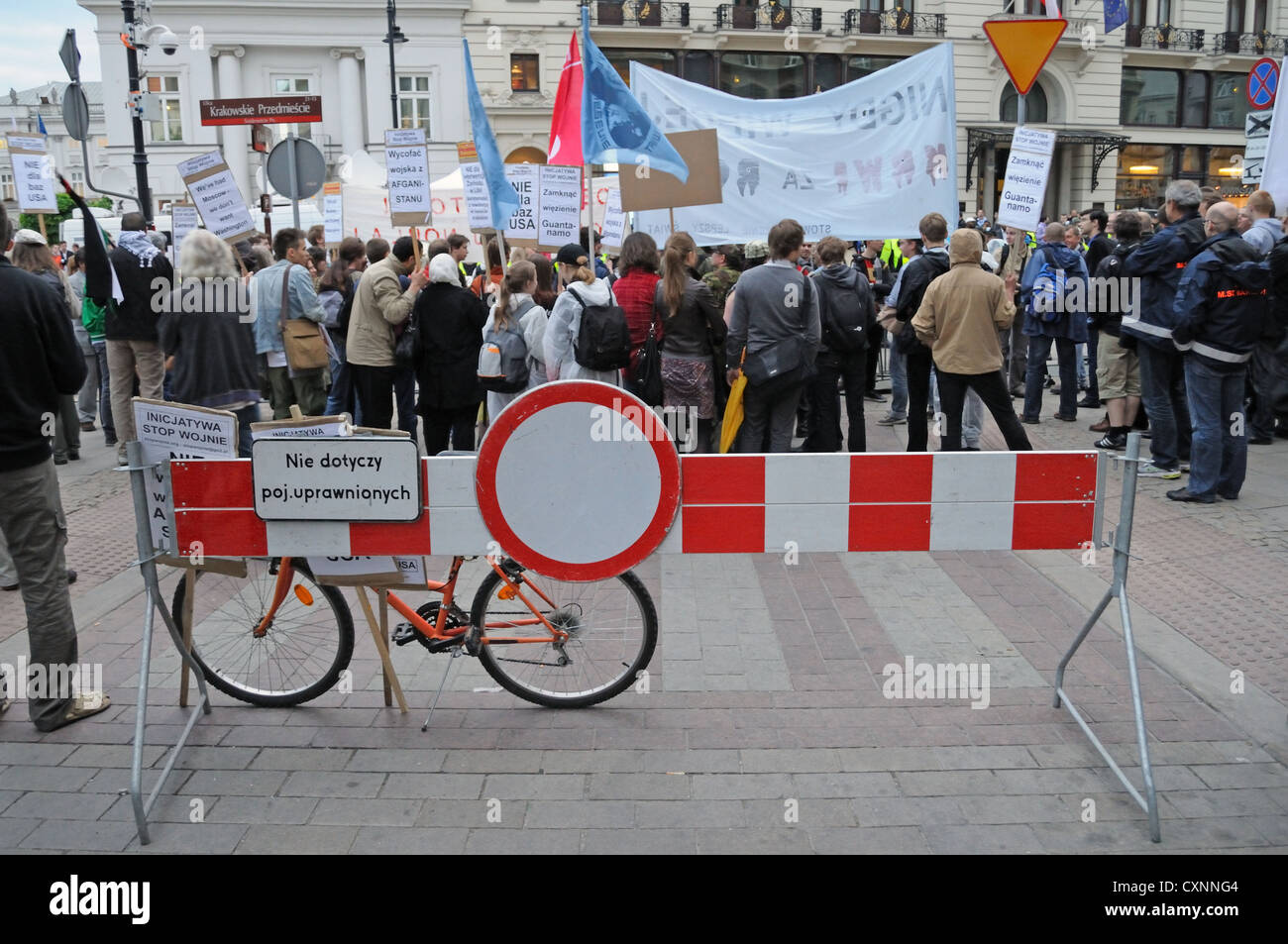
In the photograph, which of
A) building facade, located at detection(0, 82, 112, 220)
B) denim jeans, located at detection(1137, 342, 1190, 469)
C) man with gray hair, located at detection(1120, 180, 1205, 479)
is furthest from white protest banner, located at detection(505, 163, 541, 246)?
building facade, located at detection(0, 82, 112, 220)

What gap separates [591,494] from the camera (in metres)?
4.28

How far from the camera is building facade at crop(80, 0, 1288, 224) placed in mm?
39969

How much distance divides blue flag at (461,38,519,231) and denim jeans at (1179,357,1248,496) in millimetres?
5552

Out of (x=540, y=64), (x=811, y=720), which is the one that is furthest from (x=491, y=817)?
(x=540, y=64)

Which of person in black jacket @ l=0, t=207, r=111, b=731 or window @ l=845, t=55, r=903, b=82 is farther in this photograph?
window @ l=845, t=55, r=903, b=82

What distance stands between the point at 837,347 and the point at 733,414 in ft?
5.64

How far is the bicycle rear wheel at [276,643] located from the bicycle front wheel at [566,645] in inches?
25.5

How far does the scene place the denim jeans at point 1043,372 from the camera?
1149 cm

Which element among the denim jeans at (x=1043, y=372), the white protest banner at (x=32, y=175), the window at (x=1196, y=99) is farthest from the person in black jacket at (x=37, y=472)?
the window at (x=1196, y=99)

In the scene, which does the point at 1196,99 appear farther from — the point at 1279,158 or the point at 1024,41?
A: the point at 1024,41

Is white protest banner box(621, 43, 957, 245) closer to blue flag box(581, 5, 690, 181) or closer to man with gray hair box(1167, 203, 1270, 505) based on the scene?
blue flag box(581, 5, 690, 181)

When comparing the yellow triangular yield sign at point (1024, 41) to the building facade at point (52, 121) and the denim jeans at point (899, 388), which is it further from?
the building facade at point (52, 121)

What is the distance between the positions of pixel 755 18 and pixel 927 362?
3686 centimetres

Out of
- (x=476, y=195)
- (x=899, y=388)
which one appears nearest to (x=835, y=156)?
(x=899, y=388)
